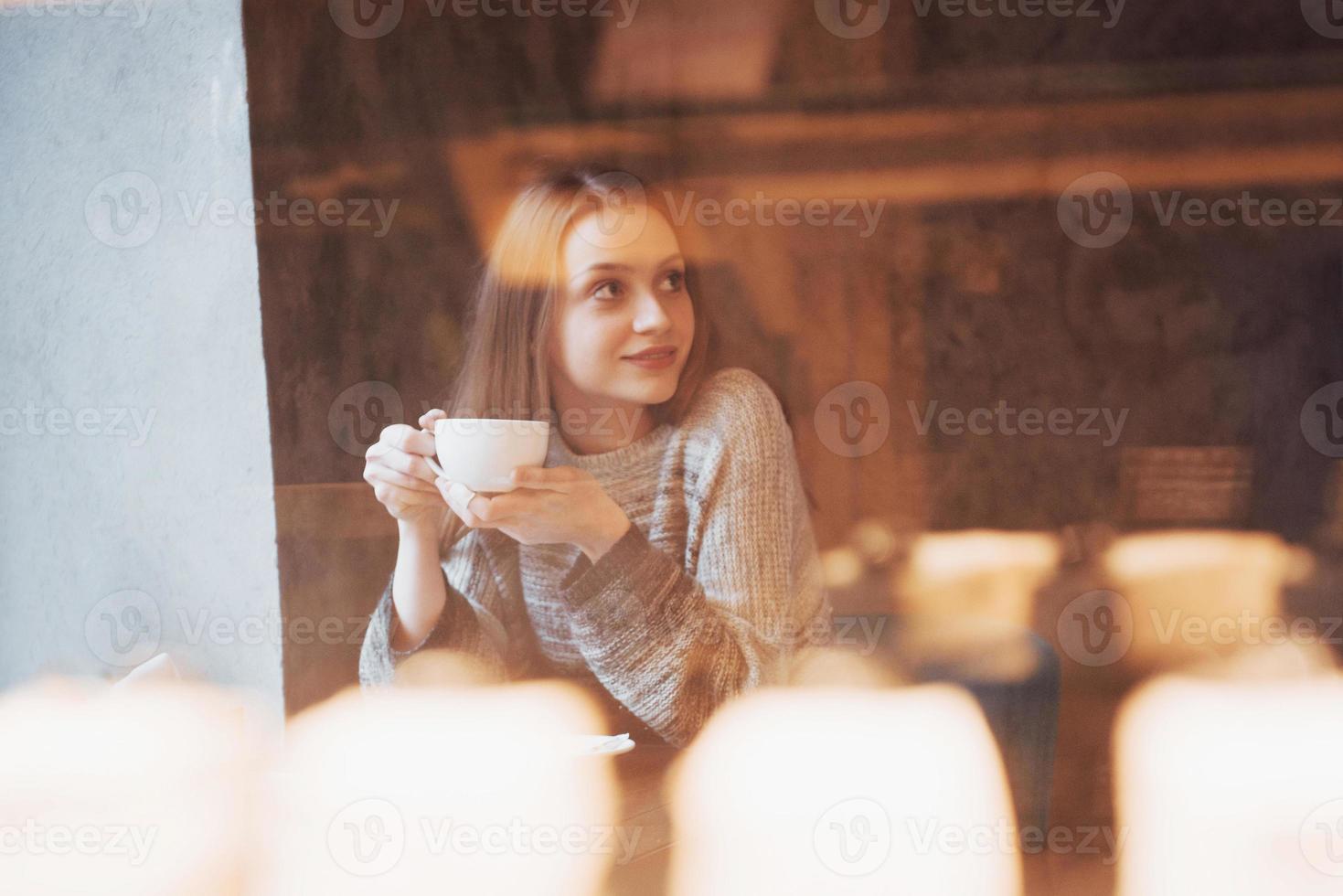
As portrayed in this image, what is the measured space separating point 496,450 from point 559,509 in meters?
0.12

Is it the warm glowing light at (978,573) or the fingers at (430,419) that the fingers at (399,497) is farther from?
the warm glowing light at (978,573)

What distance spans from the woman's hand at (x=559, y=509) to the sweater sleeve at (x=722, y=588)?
1.1 inches

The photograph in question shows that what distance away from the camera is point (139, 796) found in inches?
65.6

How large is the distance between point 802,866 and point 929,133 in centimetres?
106

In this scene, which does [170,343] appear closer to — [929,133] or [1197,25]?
[929,133]

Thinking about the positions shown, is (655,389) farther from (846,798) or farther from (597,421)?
(846,798)

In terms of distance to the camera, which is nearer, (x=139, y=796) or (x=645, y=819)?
(x=645, y=819)

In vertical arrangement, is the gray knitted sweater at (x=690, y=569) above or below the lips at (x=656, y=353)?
below

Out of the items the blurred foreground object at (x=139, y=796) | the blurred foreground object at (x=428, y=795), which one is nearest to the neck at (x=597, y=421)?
the blurred foreground object at (x=428, y=795)

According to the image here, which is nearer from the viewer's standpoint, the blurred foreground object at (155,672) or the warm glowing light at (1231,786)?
the warm glowing light at (1231,786)

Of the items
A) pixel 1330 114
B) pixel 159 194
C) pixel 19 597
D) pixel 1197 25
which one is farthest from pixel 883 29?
pixel 19 597

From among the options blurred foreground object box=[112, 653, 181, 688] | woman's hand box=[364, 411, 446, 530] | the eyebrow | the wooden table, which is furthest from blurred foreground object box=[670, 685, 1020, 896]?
→ blurred foreground object box=[112, 653, 181, 688]

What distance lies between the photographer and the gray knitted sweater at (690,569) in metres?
1.52

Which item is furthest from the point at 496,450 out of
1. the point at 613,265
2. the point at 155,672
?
the point at 155,672
